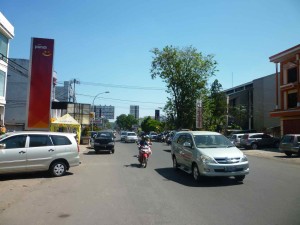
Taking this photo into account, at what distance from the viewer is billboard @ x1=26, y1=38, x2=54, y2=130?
21578 millimetres

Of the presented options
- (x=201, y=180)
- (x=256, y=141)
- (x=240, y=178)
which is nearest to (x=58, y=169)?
(x=201, y=180)

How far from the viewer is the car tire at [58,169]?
545 inches

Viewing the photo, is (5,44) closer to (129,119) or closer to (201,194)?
(201,194)

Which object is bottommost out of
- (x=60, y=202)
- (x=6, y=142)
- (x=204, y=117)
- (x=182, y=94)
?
(x=60, y=202)

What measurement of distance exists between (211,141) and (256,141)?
81.6ft

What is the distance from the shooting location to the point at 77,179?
43.2 ft

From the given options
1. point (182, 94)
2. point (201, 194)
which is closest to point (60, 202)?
point (201, 194)

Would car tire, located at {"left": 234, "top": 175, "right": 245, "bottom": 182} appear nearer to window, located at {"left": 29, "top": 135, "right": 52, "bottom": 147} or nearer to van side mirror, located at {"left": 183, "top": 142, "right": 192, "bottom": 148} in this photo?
van side mirror, located at {"left": 183, "top": 142, "right": 192, "bottom": 148}

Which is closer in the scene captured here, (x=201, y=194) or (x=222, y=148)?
(x=201, y=194)

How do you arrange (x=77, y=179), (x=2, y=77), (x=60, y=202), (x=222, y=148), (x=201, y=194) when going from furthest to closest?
1. (x=2, y=77)
2. (x=77, y=179)
3. (x=222, y=148)
4. (x=201, y=194)
5. (x=60, y=202)

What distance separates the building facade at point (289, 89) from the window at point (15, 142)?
30404 millimetres

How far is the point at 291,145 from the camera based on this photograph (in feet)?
84.3

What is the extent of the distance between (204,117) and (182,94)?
567cm

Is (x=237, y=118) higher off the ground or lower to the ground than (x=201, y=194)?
higher
